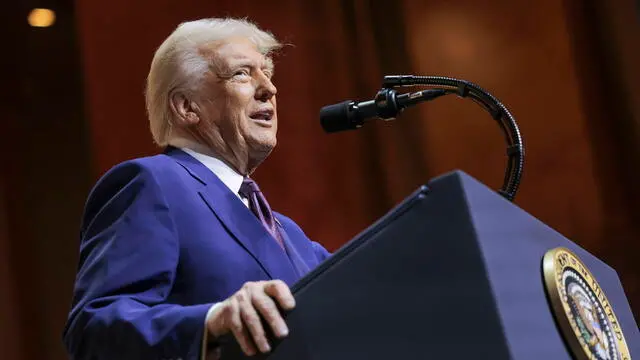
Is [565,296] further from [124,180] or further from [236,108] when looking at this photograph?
[236,108]

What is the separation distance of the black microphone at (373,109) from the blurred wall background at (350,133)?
155 centimetres

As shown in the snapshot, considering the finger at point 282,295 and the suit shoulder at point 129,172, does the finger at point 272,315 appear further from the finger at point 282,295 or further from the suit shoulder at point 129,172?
the suit shoulder at point 129,172

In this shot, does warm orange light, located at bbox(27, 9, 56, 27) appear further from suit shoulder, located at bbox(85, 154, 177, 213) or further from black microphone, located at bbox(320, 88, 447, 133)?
black microphone, located at bbox(320, 88, 447, 133)

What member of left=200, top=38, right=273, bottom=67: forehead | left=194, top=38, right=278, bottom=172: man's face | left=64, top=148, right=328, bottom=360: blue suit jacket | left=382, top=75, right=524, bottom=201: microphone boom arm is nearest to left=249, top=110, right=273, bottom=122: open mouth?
left=194, top=38, right=278, bottom=172: man's face

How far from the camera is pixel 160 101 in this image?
178 centimetres

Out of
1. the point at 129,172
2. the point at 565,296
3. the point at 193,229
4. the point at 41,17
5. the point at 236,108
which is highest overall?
the point at 41,17

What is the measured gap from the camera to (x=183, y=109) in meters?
1.74

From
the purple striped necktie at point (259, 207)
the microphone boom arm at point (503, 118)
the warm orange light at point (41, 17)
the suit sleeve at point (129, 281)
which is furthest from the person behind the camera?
the warm orange light at point (41, 17)

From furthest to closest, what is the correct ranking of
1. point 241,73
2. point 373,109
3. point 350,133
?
point 350,133
point 241,73
point 373,109

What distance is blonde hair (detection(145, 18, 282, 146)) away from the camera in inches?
68.6

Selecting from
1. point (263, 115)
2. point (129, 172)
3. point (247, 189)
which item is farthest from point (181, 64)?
point (129, 172)

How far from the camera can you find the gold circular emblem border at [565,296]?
97 centimetres

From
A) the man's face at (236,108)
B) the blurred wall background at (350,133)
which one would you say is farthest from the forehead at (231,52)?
the blurred wall background at (350,133)

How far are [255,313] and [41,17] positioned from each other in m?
2.46
